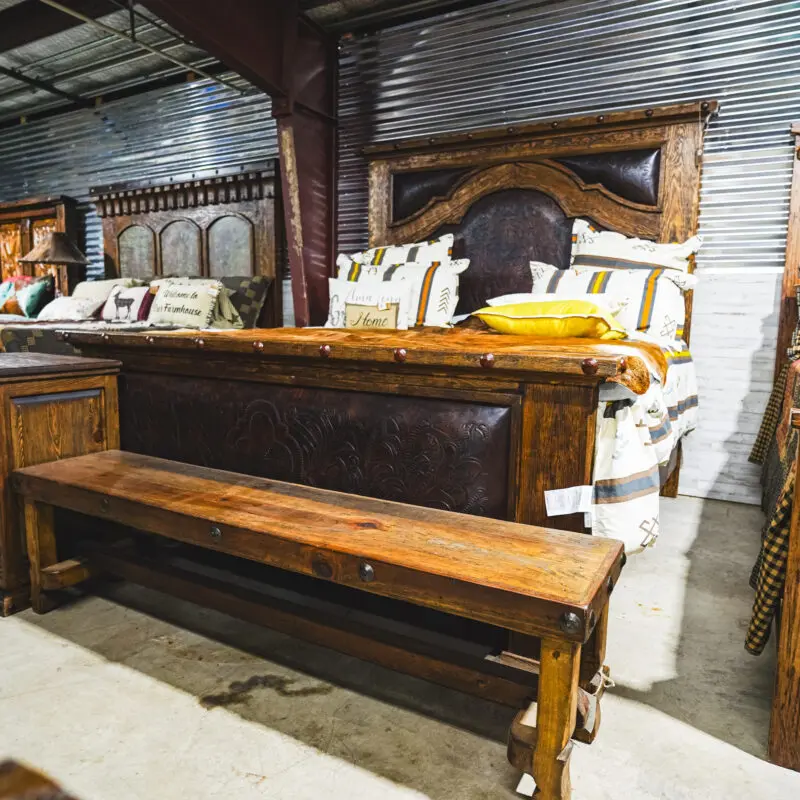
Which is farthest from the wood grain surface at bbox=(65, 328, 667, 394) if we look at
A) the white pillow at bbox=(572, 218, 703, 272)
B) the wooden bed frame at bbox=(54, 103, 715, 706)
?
the white pillow at bbox=(572, 218, 703, 272)

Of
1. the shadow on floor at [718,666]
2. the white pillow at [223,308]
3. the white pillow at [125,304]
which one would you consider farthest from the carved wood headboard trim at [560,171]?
the white pillow at [125,304]

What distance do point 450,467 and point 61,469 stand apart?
1176 millimetres

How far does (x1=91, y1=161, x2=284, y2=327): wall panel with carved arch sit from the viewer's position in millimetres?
4551

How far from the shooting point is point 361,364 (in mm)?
1588

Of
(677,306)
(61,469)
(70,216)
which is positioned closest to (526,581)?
(61,469)

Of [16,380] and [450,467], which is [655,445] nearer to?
[450,467]

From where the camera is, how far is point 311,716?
135 centimetres

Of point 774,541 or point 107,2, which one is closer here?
point 774,541

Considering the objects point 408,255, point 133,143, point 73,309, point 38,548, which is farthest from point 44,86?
point 38,548

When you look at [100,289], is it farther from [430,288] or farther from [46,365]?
[46,365]

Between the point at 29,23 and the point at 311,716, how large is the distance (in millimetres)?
5025

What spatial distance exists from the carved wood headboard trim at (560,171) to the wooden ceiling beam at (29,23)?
2238 mm

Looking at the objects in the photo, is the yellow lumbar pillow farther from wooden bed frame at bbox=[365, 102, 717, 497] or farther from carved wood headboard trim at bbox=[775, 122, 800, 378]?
carved wood headboard trim at bbox=[775, 122, 800, 378]

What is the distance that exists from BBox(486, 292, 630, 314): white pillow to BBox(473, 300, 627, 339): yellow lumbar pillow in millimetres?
62
